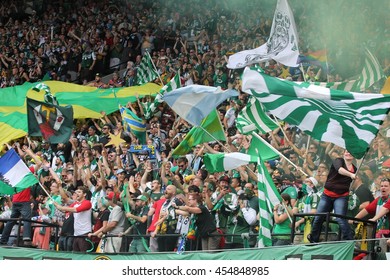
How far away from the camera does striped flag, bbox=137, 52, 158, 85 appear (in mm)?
22109

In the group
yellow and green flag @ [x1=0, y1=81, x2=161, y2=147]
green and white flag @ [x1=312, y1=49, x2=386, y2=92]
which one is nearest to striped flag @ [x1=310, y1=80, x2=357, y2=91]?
green and white flag @ [x1=312, y1=49, x2=386, y2=92]

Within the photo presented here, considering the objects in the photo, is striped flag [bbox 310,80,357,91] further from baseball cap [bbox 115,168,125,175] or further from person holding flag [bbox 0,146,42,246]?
person holding flag [bbox 0,146,42,246]

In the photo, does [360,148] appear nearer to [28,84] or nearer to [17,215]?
[17,215]

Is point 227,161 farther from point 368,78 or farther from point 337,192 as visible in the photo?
point 368,78

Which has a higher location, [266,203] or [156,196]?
[266,203]

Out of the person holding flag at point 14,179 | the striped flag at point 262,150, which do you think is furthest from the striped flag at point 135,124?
the striped flag at point 262,150

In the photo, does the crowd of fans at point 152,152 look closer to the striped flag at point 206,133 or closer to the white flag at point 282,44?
the striped flag at point 206,133

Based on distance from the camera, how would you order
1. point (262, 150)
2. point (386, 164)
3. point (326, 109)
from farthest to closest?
point (262, 150) < point (386, 164) < point (326, 109)

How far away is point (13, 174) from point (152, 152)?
311cm

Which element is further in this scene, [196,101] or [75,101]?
[75,101]

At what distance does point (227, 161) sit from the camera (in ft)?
47.3

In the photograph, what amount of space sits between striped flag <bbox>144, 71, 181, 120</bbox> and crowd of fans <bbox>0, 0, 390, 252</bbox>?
34 cm

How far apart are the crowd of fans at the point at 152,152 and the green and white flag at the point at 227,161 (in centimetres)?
30

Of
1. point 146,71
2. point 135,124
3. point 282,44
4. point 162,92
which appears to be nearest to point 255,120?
point 282,44
